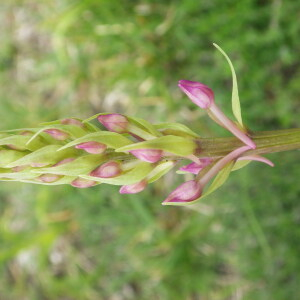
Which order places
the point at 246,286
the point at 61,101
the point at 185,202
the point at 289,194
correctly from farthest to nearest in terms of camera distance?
the point at 61,101
the point at 246,286
the point at 289,194
the point at 185,202

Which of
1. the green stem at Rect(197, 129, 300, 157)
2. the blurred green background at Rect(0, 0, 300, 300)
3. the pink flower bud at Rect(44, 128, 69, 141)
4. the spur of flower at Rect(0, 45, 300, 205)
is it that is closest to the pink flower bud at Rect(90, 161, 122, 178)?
the spur of flower at Rect(0, 45, 300, 205)

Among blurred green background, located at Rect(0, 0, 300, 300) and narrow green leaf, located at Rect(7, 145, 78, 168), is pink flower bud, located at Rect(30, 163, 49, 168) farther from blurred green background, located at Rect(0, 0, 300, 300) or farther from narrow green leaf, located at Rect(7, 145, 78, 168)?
blurred green background, located at Rect(0, 0, 300, 300)

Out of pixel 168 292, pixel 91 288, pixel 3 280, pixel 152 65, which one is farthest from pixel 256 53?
pixel 3 280

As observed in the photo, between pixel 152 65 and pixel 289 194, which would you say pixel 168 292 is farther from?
pixel 152 65

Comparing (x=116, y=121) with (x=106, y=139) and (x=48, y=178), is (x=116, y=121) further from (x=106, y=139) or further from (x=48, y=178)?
(x=48, y=178)

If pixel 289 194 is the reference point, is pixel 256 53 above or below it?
above

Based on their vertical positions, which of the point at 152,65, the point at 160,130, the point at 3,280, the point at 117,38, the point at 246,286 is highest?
the point at 160,130

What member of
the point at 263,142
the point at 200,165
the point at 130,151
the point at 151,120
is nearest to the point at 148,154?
the point at 130,151
